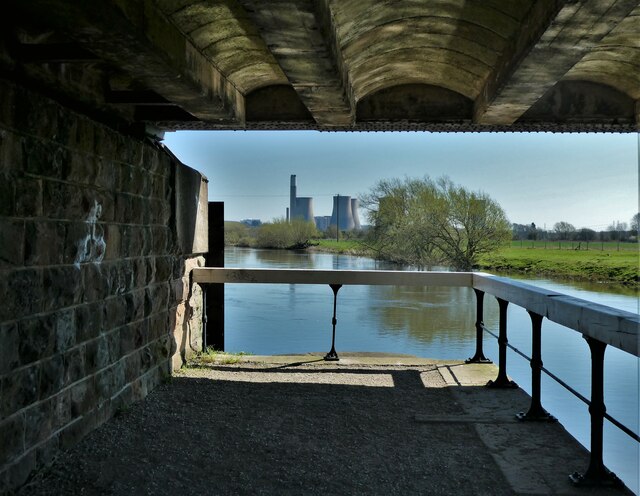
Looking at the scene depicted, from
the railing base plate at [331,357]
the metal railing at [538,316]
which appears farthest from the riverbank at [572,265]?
the railing base plate at [331,357]

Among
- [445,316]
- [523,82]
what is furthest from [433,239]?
[523,82]

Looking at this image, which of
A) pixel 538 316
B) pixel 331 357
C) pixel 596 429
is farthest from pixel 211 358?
pixel 596 429

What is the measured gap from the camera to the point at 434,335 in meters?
17.5

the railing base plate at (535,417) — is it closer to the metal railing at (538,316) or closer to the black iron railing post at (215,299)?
the metal railing at (538,316)

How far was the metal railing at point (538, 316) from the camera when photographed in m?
3.09

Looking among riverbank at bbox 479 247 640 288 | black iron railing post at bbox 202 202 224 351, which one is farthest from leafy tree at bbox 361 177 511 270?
black iron railing post at bbox 202 202 224 351

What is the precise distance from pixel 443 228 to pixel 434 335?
577 inches

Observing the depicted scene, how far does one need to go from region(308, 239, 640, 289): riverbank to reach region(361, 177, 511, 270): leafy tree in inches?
60.1

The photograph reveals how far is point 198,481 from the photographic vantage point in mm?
3420

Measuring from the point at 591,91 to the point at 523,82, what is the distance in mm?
1675

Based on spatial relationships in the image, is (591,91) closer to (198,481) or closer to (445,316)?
(198,481)

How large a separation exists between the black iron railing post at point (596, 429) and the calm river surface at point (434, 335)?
14.7 feet

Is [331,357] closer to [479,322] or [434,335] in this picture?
[479,322]

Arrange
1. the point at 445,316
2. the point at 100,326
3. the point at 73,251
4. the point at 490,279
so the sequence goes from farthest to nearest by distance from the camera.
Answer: the point at 445,316
the point at 490,279
the point at 100,326
the point at 73,251
